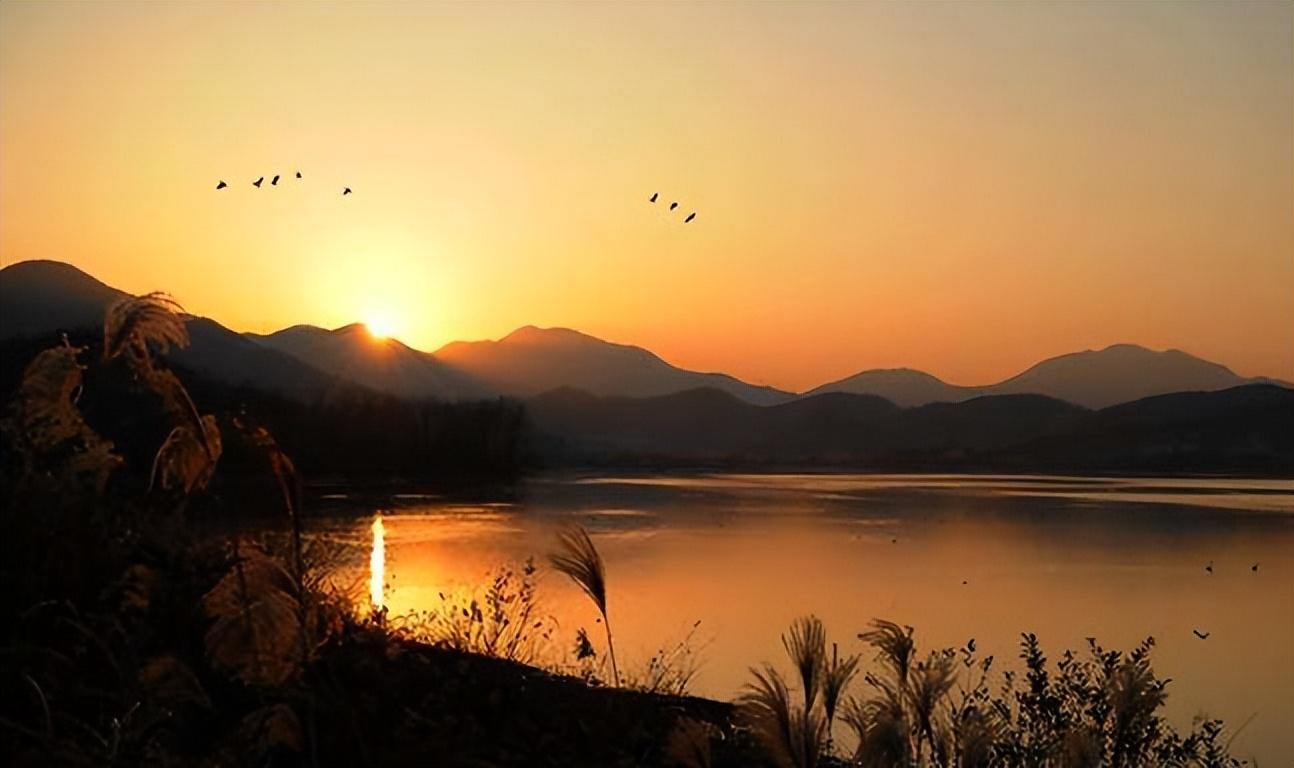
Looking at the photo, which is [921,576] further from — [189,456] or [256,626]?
[189,456]

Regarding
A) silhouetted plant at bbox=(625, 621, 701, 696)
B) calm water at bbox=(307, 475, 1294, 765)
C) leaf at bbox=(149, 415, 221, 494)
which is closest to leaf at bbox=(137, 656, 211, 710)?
leaf at bbox=(149, 415, 221, 494)

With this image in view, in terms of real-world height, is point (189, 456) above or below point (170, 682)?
above

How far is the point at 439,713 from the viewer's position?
7.19 m

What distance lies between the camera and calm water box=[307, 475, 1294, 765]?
1870 cm

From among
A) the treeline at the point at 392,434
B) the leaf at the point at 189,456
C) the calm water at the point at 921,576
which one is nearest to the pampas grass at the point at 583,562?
the calm water at the point at 921,576

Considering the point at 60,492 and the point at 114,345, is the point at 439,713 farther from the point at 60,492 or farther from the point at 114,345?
the point at 114,345

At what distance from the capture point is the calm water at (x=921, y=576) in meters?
18.7

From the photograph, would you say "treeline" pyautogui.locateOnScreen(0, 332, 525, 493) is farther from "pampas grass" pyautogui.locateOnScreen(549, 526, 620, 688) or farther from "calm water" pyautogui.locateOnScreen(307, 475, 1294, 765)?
"pampas grass" pyautogui.locateOnScreen(549, 526, 620, 688)

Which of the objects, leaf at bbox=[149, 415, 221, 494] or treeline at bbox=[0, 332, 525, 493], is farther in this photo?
treeline at bbox=[0, 332, 525, 493]

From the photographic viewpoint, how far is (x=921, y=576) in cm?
3041

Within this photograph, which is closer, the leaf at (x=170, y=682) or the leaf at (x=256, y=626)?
the leaf at (x=256, y=626)

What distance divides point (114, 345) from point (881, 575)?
28355 mm

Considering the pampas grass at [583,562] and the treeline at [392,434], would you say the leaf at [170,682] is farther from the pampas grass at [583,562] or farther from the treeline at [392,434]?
the treeline at [392,434]

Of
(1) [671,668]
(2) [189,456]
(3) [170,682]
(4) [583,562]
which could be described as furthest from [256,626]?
(1) [671,668]
